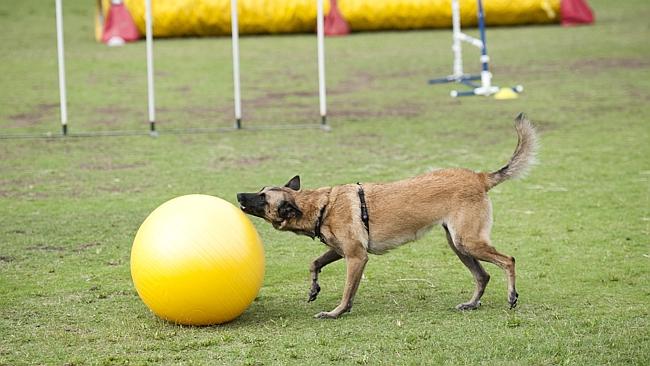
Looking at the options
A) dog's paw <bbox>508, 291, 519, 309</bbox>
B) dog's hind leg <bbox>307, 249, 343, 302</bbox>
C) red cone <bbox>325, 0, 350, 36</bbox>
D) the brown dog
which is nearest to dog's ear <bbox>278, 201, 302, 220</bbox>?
the brown dog

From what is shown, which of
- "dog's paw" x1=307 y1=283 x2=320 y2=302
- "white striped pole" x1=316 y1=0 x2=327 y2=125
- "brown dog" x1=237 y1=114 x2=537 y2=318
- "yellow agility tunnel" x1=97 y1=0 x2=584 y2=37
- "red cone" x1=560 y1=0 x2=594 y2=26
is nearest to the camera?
"brown dog" x1=237 y1=114 x2=537 y2=318

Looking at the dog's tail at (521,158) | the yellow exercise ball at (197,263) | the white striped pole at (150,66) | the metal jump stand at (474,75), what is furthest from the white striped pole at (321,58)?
the yellow exercise ball at (197,263)

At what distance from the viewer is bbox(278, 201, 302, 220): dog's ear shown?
7.64 m

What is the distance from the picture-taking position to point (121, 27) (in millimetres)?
26312

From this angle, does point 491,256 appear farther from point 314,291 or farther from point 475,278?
point 314,291

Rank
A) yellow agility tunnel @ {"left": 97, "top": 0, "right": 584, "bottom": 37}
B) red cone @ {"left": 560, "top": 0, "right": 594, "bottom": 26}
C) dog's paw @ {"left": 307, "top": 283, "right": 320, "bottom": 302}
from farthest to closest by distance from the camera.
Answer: red cone @ {"left": 560, "top": 0, "right": 594, "bottom": 26}, yellow agility tunnel @ {"left": 97, "top": 0, "right": 584, "bottom": 37}, dog's paw @ {"left": 307, "top": 283, "right": 320, "bottom": 302}

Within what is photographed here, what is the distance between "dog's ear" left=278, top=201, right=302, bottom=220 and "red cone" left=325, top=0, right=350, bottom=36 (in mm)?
20103

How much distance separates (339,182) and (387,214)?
4.86 m

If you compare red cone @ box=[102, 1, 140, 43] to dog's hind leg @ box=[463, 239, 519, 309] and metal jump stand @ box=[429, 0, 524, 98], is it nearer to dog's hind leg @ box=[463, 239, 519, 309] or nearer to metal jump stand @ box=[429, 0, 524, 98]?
metal jump stand @ box=[429, 0, 524, 98]

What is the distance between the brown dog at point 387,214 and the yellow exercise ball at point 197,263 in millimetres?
302

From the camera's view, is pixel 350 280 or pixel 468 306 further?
pixel 468 306

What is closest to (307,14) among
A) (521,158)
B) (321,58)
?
(321,58)

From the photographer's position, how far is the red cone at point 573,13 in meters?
28.3

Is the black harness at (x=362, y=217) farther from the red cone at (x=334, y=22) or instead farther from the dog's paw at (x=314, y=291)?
the red cone at (x=334, y=22)
